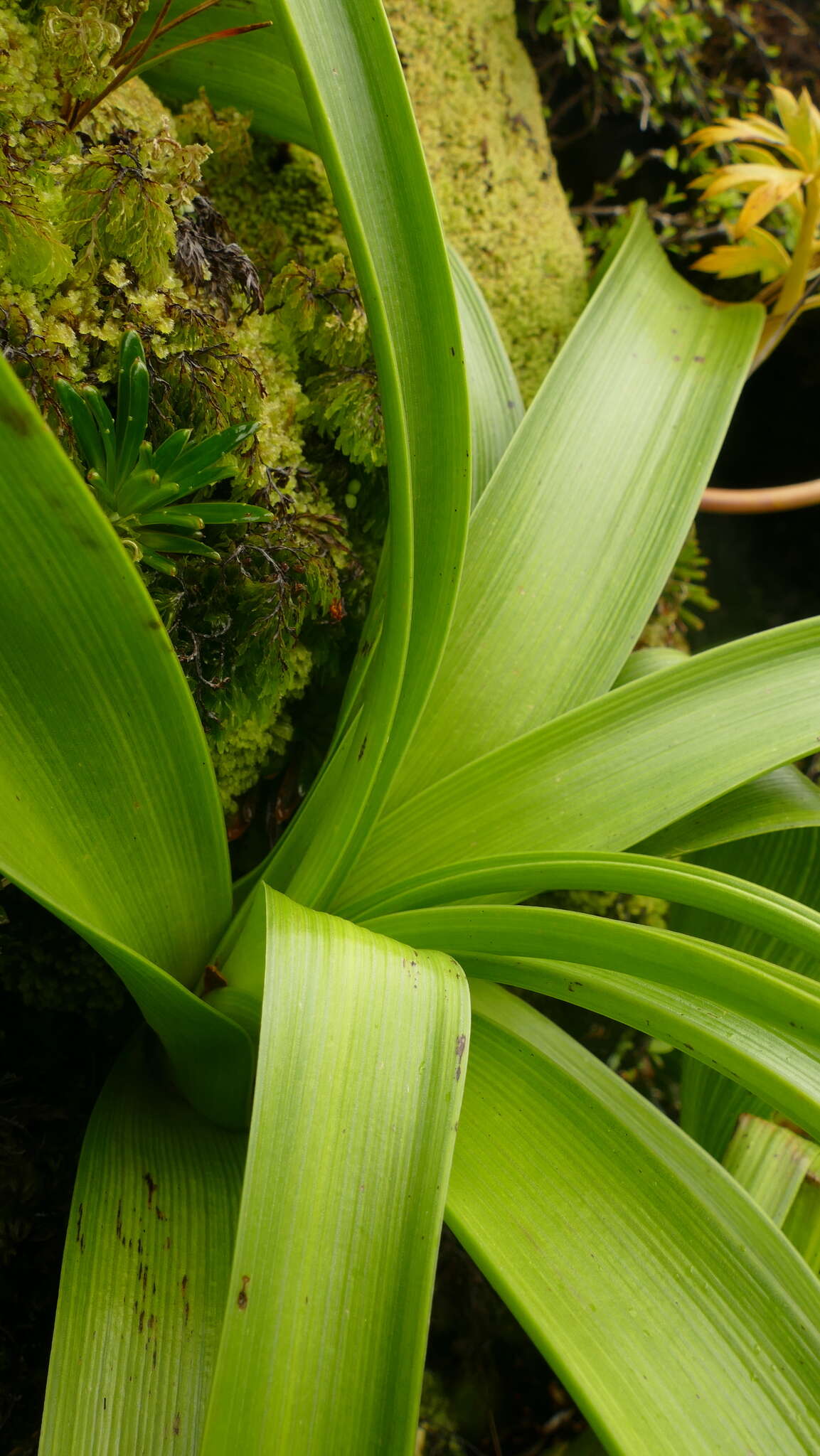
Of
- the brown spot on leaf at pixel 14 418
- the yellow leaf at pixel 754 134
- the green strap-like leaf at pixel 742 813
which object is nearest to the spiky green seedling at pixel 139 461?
Answer: the brown spot on leaf at pixel 14 418

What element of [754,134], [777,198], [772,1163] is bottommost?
[772,1163]

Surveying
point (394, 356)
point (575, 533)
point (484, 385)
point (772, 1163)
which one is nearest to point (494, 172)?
point (484, 385)

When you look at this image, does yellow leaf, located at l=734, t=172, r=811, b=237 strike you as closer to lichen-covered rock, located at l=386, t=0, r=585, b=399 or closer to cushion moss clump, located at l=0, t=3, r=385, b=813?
lichen-covered rock, located at l=386, t=0, r=585, b=399

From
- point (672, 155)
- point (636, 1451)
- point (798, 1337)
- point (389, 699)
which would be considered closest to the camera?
point (636, 1451)

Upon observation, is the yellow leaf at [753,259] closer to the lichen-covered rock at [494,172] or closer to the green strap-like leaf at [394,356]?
the lichen-covered rock at [494,172]

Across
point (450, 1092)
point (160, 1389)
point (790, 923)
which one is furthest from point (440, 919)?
point (160, 1389)

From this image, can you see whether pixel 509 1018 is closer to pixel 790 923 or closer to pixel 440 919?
pixel 440 919

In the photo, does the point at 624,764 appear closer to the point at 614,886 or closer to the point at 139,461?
the point at 614,886
